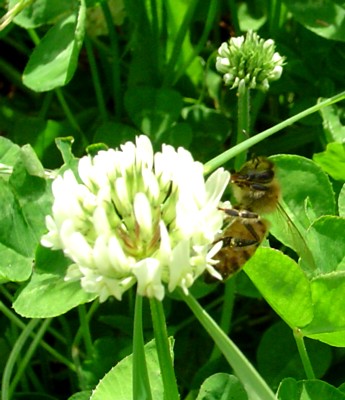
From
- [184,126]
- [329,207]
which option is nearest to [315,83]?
[184,126]

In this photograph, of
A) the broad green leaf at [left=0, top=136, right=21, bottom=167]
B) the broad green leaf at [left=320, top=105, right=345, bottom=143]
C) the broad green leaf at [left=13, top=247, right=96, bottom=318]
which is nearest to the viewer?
the broad green leaf at [left=13, top=247, right=96, bottom=318]

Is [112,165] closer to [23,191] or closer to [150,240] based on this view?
[150,240]

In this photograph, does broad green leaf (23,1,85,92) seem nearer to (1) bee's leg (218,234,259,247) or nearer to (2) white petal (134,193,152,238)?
(1) bee's leg (218,234,259,247)

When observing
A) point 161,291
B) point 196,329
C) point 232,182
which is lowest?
point 196,329

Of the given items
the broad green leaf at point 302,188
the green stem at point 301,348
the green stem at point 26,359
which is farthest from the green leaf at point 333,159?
the green stem at point 26,359

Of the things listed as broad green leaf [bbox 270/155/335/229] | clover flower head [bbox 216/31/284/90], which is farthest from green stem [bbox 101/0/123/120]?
broad green leaf [bbox 270/155/335/229]

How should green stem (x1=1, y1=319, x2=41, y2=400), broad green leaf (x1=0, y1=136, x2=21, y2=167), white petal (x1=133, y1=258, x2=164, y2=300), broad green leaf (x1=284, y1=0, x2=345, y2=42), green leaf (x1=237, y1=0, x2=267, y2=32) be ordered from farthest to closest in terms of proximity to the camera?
1. green leaf (x1=237, y1=0, x2=267, y2=32)
2. broad green leaf (x1=284, y1=0, x2=345, y2=42)
3. broad green leaf (x1=0, y1=136, x2=21, y2=167)
4. green stem (x1=1, y1=319, x2=41, y2=400)
5. white petal (x1=133, y1=258, x2=164, y2=300)

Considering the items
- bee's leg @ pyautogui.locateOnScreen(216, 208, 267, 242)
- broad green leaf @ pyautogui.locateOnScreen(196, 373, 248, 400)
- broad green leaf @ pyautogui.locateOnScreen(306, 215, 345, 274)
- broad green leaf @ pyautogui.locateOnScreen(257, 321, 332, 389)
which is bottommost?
broad green leaf @ pyautogui.locateOnScreen(257, 321, 332, 389)
